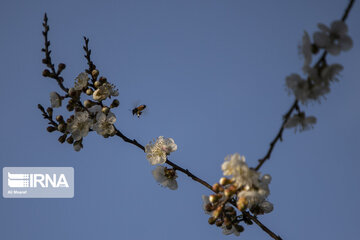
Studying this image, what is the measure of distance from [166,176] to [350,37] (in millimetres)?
1505

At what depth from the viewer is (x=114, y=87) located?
287cm

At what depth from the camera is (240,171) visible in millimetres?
1894

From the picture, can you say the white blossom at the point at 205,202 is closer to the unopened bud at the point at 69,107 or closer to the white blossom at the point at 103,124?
the white blossom at the point at 103,124

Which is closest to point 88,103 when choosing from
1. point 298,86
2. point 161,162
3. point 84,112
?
point 84,112

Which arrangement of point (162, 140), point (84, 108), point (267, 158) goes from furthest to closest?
point (162, 140) < point (84, 108) < point (267, 158)

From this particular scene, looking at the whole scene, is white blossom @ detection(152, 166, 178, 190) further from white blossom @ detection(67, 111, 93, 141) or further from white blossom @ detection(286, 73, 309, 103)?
white blossom @ detection(286, 73, 309, 103)

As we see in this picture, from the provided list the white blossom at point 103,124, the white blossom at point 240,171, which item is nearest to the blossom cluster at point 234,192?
the white blossom at point 240,171

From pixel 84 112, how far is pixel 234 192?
1187mm

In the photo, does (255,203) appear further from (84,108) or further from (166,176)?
Answer: (84,108)

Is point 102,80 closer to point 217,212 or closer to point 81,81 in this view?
point 81,81

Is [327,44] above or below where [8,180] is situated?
below

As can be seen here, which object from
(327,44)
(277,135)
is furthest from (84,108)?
(327,44)

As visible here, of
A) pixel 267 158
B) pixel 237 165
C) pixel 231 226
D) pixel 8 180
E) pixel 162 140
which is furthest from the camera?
pixel 8 180

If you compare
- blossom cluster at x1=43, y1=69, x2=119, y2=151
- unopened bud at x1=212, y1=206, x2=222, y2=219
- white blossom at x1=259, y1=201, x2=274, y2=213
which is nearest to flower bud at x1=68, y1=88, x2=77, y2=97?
blossom cluster at x1=43, y1=69, x2=119, y2=151
